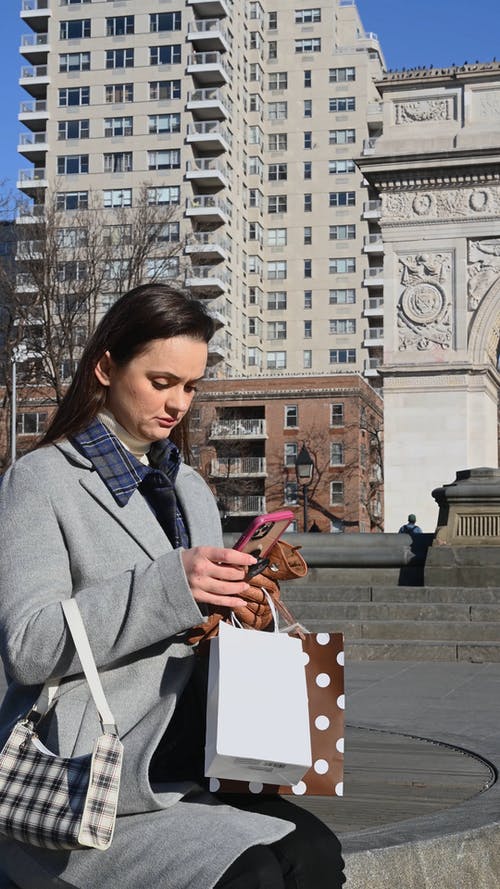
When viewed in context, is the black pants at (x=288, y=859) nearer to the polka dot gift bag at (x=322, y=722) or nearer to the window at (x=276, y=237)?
the polka dot gift bag at (x=322, y=722)

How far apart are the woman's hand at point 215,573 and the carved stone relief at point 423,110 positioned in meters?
26.7

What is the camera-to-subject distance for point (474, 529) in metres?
13.6

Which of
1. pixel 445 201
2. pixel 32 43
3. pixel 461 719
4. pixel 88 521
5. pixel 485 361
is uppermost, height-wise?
pixel 32 43

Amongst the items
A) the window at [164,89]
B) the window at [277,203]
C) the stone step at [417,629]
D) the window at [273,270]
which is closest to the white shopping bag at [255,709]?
the stone step at [417,629]

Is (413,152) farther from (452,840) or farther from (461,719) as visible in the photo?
(452,840)

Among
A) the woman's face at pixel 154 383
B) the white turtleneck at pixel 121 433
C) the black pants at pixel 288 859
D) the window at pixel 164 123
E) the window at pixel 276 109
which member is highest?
the window at pixel 276 109

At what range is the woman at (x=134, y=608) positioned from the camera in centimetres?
235

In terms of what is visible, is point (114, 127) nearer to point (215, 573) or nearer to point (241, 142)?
point (241, 142)

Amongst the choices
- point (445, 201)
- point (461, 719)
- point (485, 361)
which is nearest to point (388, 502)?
point (485, 361)

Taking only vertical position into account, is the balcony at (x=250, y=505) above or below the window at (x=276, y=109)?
below

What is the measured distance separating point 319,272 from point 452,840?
78168 millimetres

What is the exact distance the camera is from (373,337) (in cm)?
7862

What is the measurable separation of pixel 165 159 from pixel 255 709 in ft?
245

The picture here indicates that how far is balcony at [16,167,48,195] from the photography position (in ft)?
243
